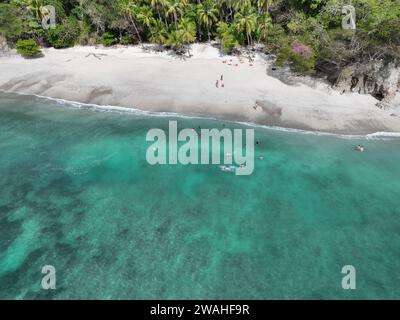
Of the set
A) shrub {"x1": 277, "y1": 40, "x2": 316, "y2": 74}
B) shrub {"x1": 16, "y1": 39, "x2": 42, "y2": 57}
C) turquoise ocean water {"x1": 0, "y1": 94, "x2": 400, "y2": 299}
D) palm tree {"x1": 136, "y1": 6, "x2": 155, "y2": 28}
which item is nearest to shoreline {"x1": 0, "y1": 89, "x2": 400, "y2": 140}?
turquoise ocean water {"x1": 0, "y1": 94, "x2": 400, "y2": 299}

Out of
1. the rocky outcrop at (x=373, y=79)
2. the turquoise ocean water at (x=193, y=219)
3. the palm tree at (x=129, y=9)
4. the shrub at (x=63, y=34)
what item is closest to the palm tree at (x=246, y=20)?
the rocky outcrop at (x=373, y=79)

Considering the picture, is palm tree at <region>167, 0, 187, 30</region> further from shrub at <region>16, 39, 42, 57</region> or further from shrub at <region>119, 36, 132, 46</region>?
shrub at <region>16, 39, 42, 57</region>

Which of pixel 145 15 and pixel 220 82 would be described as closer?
pixel 220 82

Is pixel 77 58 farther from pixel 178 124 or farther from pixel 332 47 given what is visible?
pixel 332 47

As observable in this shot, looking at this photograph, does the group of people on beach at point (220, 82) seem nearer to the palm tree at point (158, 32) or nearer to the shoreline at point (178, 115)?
the shoreline at point (178, 115)

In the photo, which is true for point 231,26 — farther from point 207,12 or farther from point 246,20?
point 207,12

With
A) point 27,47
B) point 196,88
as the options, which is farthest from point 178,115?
point 27,47

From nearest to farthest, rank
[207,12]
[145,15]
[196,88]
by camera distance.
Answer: [196,88], [207,12], [145,15]
